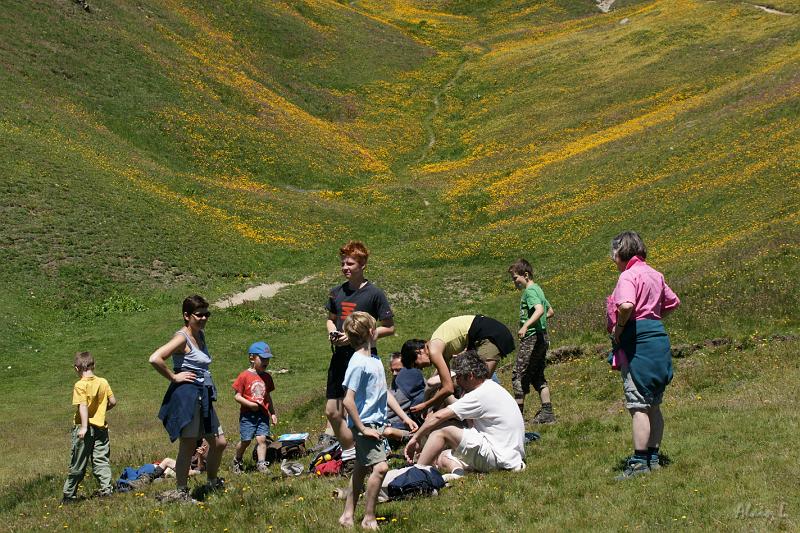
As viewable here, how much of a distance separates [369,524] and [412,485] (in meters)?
1.45

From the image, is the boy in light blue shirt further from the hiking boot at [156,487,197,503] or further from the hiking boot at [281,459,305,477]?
the hiking boot at [281,459,305,477]

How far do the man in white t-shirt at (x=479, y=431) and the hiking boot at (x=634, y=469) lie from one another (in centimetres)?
150

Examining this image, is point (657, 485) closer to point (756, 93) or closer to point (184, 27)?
point (756, 93)

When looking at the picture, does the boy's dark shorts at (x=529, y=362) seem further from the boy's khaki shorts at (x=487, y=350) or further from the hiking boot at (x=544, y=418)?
the boy's khaki shorts at (x=487, y=350)

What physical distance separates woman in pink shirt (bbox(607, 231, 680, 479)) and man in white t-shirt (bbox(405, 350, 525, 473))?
1.50 metres

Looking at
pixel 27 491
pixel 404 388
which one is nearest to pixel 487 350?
pixel 404 388

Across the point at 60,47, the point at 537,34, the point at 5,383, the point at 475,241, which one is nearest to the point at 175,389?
the point at 5,383

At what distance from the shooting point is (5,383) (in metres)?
25.9

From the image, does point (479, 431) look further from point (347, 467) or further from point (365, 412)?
point (365, 412)

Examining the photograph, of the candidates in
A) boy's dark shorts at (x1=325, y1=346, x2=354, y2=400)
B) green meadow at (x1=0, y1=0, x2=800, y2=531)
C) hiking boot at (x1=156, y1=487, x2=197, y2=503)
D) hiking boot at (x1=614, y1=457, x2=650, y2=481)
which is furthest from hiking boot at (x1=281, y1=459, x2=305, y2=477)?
hiking boot at (x1=614, y1=457, x2=650, y2=481)

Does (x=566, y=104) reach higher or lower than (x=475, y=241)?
higher

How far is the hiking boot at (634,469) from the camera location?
978cm

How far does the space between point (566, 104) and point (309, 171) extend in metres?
24.2

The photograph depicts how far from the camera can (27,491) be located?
13547 millimetres
